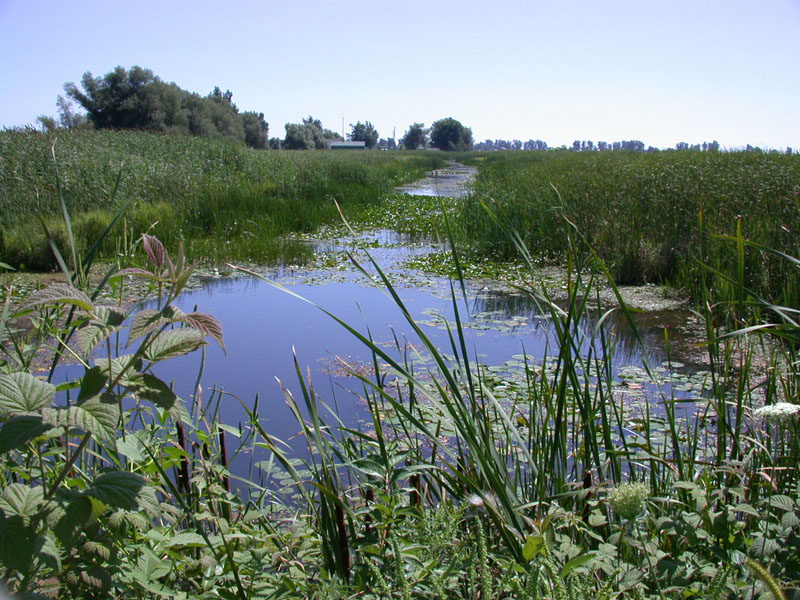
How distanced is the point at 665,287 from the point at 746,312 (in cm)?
162

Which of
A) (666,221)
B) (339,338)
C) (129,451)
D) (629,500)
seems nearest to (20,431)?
(129,451)

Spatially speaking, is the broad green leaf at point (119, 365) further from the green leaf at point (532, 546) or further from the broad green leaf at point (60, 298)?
the green leaf at point (532, 546)

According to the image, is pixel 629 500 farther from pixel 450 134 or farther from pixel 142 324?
pixel 450 134

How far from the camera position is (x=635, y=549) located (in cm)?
126

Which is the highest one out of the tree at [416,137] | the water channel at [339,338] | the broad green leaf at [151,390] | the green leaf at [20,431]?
the tree at [416,137]

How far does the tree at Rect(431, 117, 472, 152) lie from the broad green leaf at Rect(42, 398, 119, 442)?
8266 cm

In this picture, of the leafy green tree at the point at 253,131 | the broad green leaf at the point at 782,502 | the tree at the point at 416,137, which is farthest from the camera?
the tree at the point at 416,137

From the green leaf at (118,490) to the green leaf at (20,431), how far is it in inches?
4.7

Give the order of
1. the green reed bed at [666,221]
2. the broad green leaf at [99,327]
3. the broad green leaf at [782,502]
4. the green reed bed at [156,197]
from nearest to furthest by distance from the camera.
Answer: the broad green leaf at [99,327] < the broad green leaf at [782,502] < the green reed bed at [666,221] < the green reed bed at [156,197]

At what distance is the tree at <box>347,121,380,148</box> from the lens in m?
81.4

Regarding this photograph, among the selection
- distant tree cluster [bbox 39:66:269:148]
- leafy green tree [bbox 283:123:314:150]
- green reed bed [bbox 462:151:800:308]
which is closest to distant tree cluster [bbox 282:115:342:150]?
leafy green tree [bbox 283:123:314:150]

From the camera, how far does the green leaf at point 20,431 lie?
715 millimetres

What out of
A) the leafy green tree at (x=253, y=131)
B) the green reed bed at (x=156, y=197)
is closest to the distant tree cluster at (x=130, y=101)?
the leafy green tree at (x=253, y=131)

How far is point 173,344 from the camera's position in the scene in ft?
2.89
